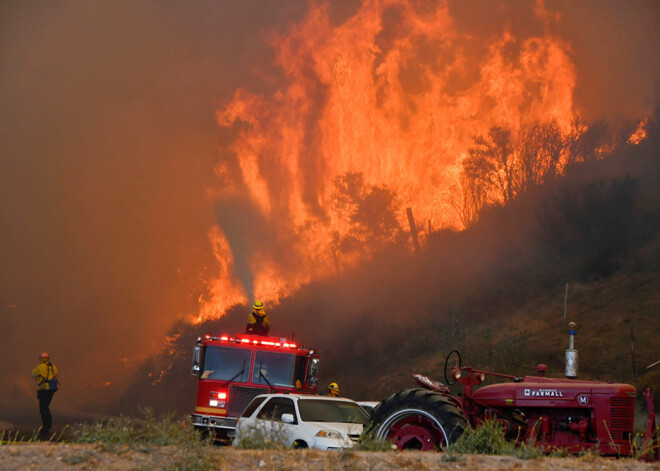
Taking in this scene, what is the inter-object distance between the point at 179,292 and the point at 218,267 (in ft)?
21.0

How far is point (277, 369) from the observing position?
59.7 feet

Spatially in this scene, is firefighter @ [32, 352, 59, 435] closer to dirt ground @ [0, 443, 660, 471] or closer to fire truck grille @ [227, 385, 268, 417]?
fire truck grille @ [227, 385, 268, 417]

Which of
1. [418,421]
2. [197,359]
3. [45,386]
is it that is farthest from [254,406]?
[45,386]

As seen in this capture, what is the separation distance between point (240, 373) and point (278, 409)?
414cm

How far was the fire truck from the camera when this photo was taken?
1758cm

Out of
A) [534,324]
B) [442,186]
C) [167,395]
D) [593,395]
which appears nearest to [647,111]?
[442,186]

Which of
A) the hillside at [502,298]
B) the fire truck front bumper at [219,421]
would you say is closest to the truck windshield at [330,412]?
the fire truck front bumper at [219,421]

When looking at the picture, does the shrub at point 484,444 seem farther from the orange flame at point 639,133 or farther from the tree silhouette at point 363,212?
the tree silhouette at point 363,212

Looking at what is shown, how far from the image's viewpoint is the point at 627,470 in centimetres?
827

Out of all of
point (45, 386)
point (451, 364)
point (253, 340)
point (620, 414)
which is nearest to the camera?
point (620, 414)

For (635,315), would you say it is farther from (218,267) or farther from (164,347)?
(218,267)

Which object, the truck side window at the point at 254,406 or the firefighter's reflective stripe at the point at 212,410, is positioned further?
the firefighter's reflective stripe at the point at 212,410

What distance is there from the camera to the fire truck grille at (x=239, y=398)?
693 inches

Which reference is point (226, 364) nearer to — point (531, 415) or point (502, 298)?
point (531, 415)
